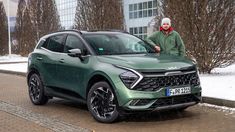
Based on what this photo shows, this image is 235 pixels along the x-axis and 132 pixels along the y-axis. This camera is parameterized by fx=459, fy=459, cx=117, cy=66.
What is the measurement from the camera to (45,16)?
3494cm

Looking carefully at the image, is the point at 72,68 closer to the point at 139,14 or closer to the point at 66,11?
the point at 139,14

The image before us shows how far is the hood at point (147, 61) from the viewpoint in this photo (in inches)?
294

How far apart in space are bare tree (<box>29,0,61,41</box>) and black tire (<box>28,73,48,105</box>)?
24625 mm

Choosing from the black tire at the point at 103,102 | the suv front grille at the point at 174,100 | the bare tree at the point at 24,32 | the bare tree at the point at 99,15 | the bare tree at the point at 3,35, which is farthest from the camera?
the bare tree at the point at 3,35

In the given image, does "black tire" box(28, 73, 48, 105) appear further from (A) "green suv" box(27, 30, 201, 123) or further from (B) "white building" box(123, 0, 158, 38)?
(B) "white building" box(123, 0, 158, 38)

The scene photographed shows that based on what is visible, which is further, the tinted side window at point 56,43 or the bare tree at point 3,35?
the bare tree at point 3,35

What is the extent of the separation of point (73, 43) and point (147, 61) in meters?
2.00

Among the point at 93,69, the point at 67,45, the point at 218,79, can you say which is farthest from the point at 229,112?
the point at 218,79

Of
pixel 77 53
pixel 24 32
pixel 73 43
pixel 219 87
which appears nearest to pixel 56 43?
pixel 73 43

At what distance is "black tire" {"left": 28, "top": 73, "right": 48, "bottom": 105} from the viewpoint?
10008 mm

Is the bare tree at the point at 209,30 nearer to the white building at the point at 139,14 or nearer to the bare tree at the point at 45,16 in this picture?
the bare tree at the point at 45,16

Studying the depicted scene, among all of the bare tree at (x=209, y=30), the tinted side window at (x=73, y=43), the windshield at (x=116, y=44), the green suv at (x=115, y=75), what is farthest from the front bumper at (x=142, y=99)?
the bare tree at (x=209, y=30)

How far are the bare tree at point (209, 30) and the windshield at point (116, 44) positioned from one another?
5.59 meters

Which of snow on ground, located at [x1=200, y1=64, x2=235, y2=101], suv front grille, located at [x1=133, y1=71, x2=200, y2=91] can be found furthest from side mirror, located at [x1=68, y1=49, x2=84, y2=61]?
snow on ground, located at [x1=200, y1=64, x2=235, y2=101]
